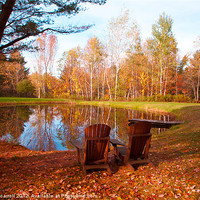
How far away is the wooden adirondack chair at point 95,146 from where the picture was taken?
3.42 m

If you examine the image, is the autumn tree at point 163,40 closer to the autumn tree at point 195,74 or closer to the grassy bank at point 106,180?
the autumn tree at point 195,74

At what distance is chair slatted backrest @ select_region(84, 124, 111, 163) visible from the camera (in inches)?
134

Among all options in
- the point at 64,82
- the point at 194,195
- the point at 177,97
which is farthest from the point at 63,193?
the point at 64,82

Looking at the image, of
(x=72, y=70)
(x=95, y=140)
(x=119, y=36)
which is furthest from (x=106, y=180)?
(x=72, y=70)

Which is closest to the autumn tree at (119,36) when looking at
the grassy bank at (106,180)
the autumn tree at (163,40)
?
the autumn tree at (163,40)

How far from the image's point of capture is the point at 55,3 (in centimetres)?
600

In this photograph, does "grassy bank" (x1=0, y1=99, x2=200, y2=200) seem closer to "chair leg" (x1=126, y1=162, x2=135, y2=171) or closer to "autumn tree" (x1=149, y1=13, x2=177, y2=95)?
"chair leg" (x1=126, y1=162, x2=135, y2=171)

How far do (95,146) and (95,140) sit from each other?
167 millimetres

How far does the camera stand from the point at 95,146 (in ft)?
11.6

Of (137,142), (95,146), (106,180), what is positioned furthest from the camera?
(137,142)

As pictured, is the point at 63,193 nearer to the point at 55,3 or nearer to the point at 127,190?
the point at 127,190

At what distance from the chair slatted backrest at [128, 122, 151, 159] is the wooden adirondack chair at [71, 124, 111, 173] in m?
0.51

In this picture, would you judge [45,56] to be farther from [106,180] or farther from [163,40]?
[106,180]

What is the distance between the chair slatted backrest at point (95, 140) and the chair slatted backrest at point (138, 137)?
520 millimetres
